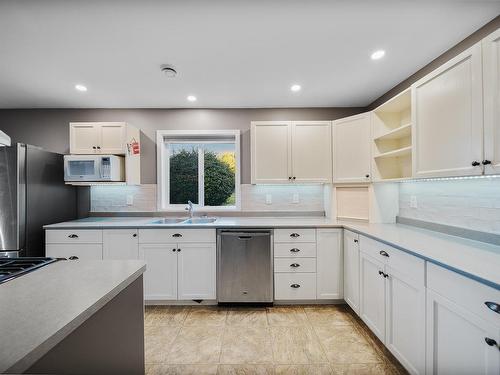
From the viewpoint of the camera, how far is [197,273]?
255cm

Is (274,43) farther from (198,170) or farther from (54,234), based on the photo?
(54,234)

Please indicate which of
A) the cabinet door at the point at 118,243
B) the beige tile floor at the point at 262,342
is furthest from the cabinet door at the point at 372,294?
the cabinet door at the point at 118,243

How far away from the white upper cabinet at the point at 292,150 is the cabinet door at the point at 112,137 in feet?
5.39

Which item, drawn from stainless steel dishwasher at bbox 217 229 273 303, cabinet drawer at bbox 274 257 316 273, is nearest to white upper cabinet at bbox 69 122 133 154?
stainless steel dishwasher at bbox 217 229 273 303

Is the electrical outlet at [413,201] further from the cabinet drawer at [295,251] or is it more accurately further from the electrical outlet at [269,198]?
the electrical outlet at [269,198]

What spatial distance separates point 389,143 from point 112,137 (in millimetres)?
3351

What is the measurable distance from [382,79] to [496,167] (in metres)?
1.58

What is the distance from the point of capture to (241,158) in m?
A: 3.23

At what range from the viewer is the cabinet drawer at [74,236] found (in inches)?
100

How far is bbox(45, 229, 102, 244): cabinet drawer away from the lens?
8.34 ft

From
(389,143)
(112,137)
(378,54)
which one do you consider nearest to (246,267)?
(389,143)

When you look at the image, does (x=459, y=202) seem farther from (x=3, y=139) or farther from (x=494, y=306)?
(x=3, y=139)

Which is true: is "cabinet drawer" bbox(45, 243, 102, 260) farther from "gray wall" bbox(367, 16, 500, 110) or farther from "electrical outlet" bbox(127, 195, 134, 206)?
"gray wall" bbox(367, 16, 500, 110)

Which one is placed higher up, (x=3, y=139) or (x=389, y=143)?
(x=389, y=143)
